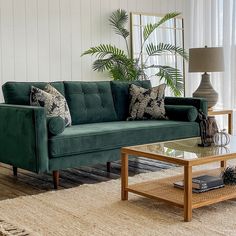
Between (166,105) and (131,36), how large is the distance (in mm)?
1488

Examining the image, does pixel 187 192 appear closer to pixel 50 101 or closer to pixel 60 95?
pixel 50 101

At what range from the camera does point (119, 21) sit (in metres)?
5.59

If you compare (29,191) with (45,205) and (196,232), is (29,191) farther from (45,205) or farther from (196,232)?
(196,232)

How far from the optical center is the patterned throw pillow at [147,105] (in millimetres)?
4480

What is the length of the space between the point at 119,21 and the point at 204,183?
323 cm

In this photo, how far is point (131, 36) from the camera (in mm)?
5836

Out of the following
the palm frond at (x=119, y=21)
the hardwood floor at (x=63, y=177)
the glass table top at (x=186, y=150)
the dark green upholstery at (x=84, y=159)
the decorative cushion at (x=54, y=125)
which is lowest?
the hardwood floor at (x=63, y=177)

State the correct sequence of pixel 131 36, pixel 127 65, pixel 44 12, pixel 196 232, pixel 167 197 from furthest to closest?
pixel 131 36, pixel 127 65, pixel 44 12, pixel 167 197, pixel 196 232

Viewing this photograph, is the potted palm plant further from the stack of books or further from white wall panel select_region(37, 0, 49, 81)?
the stack of books

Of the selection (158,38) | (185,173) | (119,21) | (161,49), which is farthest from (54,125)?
(158,38)

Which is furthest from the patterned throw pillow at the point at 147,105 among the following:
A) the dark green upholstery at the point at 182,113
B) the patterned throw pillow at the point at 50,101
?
the patterned throw pillow at the point at 50,101

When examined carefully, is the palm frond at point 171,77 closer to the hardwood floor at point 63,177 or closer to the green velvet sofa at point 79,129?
the green velvet sofa at point 79,129

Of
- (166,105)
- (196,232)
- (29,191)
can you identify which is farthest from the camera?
(166,105)

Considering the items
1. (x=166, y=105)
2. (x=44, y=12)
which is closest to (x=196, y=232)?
(x=166, y=105)
